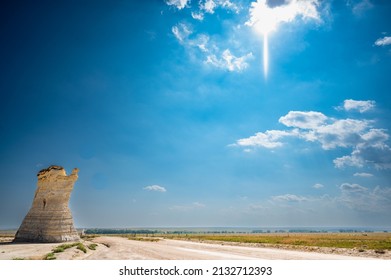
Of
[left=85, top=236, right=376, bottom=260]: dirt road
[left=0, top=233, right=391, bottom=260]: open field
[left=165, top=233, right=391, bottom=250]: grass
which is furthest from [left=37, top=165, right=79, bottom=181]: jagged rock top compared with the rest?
[left=165, top=233, right=391, bottom=250]: grass

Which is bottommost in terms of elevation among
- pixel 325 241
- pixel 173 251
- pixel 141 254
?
pixel 325 241

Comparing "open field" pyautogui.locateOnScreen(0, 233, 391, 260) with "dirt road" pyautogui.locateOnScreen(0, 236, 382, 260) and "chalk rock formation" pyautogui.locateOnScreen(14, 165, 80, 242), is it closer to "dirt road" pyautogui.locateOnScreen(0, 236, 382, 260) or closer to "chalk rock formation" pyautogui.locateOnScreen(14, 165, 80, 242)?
"dirt road" pyautogui.locateOnScreen(0, 236, 382, 260)

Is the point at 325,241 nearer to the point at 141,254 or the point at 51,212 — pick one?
the point at 141,254

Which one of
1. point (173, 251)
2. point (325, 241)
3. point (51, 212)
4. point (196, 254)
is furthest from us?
point (325, 241)

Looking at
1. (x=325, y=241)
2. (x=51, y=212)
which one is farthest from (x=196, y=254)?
(x=325, y=241)

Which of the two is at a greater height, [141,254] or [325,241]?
[141,254]

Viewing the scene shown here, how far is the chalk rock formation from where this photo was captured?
27.3 meters

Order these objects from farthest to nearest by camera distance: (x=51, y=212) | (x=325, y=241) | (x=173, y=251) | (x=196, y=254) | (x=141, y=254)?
(x=325, y=241)
(x=51, y=212)
(x=173, y=251)
(x=196, y=254)
(x=141, y=254)

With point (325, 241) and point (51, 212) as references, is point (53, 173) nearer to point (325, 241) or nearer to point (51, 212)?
point (51, 212)

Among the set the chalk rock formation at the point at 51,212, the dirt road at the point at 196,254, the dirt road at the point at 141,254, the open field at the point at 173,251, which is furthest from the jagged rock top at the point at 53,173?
the dirt road at the point at 196,254

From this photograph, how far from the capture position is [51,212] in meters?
28.4

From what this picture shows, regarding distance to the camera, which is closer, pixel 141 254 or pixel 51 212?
pixel 141 254

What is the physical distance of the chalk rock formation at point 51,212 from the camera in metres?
27.3
